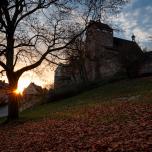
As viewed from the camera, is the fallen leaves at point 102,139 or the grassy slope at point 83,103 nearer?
the fallen leaves at point 102,139

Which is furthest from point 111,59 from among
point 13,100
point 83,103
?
point 13,100

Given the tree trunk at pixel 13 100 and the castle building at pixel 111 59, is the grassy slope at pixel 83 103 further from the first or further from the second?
the castle building at pixel 111 59

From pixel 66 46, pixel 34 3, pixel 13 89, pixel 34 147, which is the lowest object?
pixel 34 147

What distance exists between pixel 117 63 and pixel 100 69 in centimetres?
777

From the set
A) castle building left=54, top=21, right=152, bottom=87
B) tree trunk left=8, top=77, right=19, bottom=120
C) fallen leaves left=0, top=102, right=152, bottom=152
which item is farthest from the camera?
castle building left=54, top=21, right=152, bottom=87

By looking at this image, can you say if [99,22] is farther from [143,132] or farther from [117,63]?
[117,63]

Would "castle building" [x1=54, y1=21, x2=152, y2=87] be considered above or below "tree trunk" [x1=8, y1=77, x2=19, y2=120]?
above

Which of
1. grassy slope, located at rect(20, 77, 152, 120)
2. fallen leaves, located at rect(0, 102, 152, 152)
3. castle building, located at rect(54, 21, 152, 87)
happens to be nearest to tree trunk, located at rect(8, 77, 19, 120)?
grassy slope, located at rect(20, 77, 152, 120)

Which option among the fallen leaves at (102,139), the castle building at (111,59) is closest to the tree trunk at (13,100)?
the fallen leaves at (102,139)

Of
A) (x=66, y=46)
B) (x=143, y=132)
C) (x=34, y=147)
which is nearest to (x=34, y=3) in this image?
(x=66, y=46)

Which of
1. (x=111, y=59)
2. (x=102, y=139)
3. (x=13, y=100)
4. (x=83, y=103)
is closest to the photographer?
(x=102, y=139)

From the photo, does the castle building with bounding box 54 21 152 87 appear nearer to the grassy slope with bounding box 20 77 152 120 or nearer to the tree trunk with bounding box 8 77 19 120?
the grassy slope with bounding box 20 77 152 120

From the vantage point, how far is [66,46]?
1251 inches

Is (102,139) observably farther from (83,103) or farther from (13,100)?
(83,103)
